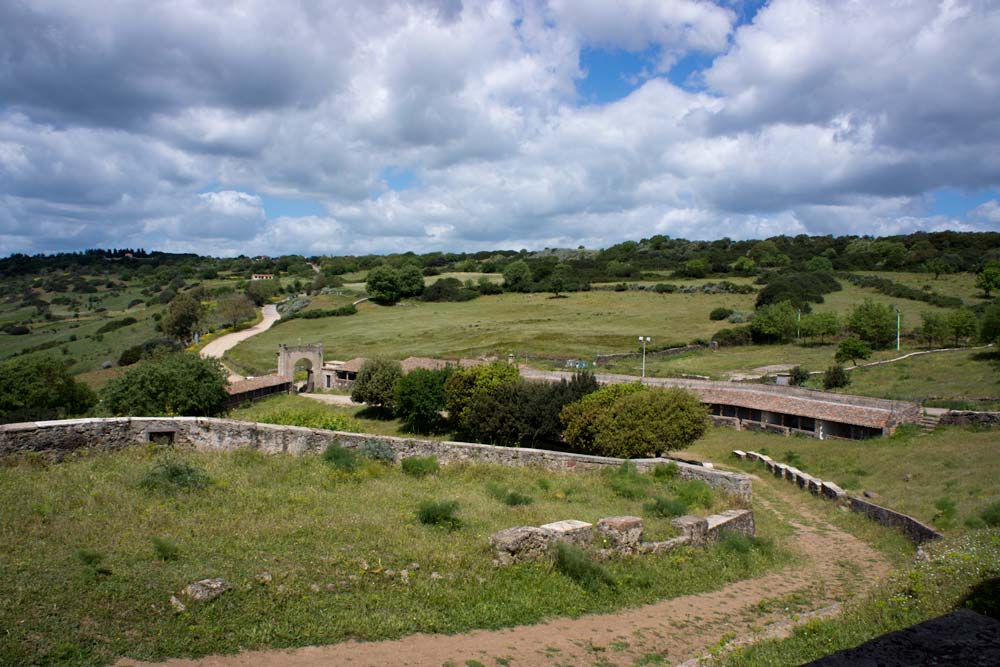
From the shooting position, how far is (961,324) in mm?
50688

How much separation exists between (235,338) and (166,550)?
2892 inches

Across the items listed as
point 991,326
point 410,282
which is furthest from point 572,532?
point 410,282

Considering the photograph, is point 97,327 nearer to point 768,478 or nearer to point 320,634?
point 768,478

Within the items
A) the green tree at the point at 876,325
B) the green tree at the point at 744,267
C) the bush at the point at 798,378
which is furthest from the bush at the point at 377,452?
the green tree at the point at 744,267

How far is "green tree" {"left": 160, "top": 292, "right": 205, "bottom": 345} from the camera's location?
71750 millimetres

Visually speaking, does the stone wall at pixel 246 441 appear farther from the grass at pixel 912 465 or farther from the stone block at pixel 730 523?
the grass at pixel 912 465

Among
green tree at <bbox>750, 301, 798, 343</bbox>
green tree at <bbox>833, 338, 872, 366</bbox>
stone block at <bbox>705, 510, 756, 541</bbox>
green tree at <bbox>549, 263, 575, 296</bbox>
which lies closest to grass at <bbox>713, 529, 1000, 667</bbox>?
stone block at <bbox>705, 510, 756, 541</bbox>

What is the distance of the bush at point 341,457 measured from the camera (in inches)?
535

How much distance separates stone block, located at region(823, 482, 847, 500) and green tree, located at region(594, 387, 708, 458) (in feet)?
18.1

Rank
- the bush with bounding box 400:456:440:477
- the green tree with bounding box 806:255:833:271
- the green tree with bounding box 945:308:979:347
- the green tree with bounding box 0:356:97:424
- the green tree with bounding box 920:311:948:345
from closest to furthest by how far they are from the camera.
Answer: the bush with bounding box 400:456:440:477 → the green tree with bounding box 0:356:97:424 → the green tree with bounding box 945:308:979:347 → the green tree with bounding box 920:311:948:345 → the green tree with bounding box 806:255:833:271

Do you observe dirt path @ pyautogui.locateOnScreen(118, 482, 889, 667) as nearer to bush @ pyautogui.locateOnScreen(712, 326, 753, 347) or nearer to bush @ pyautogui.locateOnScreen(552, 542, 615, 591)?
bush @ pyautogui.locateOnScreen(552, 542, 615, 591)

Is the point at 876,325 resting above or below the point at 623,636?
below

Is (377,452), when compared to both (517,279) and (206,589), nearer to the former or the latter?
(206,589)

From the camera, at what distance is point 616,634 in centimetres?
805
